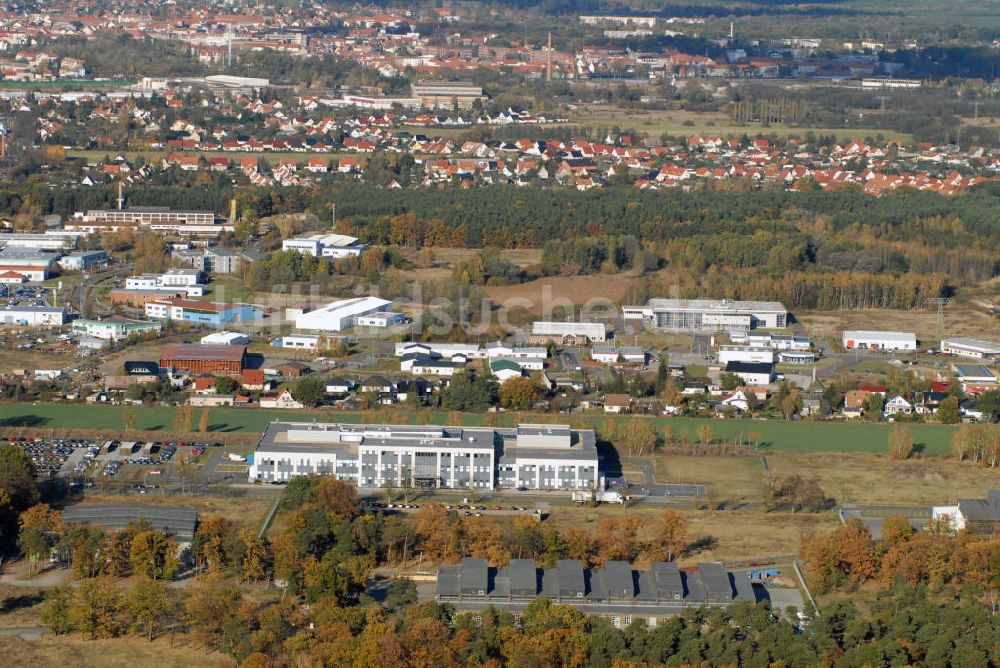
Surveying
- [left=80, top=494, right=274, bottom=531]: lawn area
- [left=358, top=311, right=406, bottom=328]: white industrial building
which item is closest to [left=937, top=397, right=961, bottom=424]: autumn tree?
[left=358, top=311, right=406, bottom=328]: white industrial building

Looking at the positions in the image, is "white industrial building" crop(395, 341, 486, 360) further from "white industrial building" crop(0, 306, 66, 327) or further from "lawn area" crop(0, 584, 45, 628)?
"lawn area" crop(0, 584, 45, 628)

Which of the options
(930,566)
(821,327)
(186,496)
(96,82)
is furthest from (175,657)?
(96,82)

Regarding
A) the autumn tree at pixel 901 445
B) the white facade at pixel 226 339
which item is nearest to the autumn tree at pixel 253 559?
the autumn tree at pixel 901 445

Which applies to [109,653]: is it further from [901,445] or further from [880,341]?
[880,341]

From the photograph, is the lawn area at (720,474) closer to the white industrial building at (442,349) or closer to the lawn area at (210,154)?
the white industrial building at (442,349)

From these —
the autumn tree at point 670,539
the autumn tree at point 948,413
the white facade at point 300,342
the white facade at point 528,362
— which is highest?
the autumn tree at point 670,539

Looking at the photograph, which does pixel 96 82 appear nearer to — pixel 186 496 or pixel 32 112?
pixel 32 112

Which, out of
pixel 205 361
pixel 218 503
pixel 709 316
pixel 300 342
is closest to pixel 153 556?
pixel 218 503
